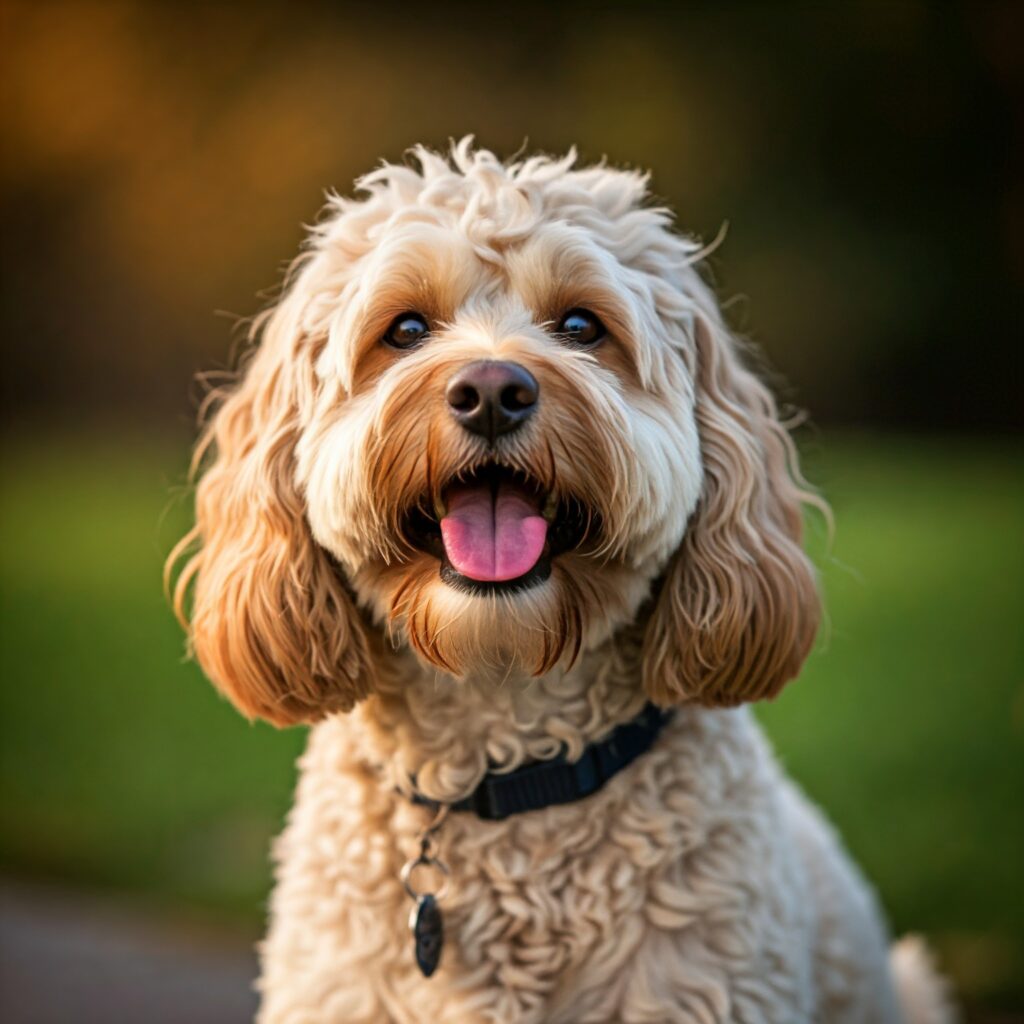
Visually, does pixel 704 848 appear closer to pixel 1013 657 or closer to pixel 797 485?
pixel 797 485

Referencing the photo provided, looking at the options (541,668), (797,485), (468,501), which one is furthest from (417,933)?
(797,485)

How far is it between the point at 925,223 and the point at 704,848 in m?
11.9

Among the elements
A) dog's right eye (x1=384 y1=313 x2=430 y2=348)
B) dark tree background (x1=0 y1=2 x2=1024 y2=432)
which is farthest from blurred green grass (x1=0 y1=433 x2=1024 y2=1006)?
dark tree background (x1=0 y1=2 x2=1024 y2=432)

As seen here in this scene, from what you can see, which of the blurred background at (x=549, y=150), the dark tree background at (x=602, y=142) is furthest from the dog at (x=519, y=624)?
the dark tree background at (x=602, y=142)

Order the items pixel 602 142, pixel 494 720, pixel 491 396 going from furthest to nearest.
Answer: pixel 602 142 → pixel 494 720 → pixel 491 396

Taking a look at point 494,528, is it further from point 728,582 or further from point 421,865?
point 421,865

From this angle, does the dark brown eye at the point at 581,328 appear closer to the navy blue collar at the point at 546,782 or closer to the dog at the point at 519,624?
the dog at the point at 519,624

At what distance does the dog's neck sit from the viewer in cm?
247

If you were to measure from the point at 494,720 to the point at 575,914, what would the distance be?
1.26 feet

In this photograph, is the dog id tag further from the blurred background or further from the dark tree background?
the dark tree background

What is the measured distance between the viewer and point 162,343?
14492 mm

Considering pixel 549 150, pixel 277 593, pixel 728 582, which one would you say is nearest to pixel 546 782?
pixel 728 582

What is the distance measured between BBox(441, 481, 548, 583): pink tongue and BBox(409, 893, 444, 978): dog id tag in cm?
63

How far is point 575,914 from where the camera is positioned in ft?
7.85
